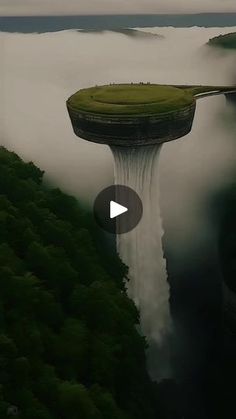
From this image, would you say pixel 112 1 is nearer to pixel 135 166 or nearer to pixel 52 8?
pixel 52 8

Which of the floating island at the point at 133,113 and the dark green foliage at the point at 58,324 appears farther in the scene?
the floating island at the point at 133,113

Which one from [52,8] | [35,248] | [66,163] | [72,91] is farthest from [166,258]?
[52,8]

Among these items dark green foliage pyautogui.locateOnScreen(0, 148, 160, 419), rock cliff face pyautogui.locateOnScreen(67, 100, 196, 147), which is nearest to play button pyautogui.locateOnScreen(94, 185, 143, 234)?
rock cliff face pyautogui.locateOnScreen(67, 100, 196, 147)

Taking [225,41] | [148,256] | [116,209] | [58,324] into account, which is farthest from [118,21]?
[58,324]

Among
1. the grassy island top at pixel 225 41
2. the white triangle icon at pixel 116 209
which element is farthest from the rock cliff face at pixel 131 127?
the grassy island top at pixel 225 41

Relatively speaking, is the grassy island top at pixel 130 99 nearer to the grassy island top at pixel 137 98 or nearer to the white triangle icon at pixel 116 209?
the grassy island top at pixel 137 98

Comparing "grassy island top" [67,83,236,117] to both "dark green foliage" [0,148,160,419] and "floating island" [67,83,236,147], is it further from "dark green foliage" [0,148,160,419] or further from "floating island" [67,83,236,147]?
"dark green foliage" [0,148,160,419]
